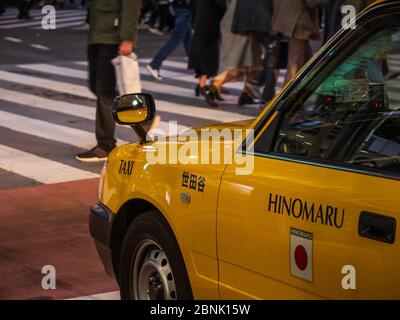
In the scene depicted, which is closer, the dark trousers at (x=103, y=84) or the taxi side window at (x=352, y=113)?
the taxi side window at (x=352, y=113)

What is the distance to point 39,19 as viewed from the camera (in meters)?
28.0

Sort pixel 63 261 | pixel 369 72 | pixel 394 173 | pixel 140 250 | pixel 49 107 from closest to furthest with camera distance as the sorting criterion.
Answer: pixel 394 173 → pixel 369 72 → pixel 140 250 → pixel 63 261 → pixel 49 107

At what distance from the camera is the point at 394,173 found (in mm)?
3678

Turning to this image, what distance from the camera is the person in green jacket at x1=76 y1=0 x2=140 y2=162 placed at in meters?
9.67

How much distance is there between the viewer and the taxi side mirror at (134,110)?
5113 mm

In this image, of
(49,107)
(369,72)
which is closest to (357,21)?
(369,72)

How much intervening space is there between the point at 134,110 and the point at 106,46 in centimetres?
479

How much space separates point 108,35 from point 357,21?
596cm

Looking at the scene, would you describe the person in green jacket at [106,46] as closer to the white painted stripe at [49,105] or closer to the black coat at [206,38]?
the white painted stripe at [49,105]

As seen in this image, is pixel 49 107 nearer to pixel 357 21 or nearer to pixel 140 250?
pixel 140 250

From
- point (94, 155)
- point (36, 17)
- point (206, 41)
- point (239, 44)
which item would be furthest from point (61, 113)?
point (36, 17)

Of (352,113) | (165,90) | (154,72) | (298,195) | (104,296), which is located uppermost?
(352,113)

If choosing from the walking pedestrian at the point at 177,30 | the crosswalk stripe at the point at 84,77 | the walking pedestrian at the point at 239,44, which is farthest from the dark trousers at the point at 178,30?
the walking pedestrian at the point at 239,44

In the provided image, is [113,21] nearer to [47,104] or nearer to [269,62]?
[269,62]
